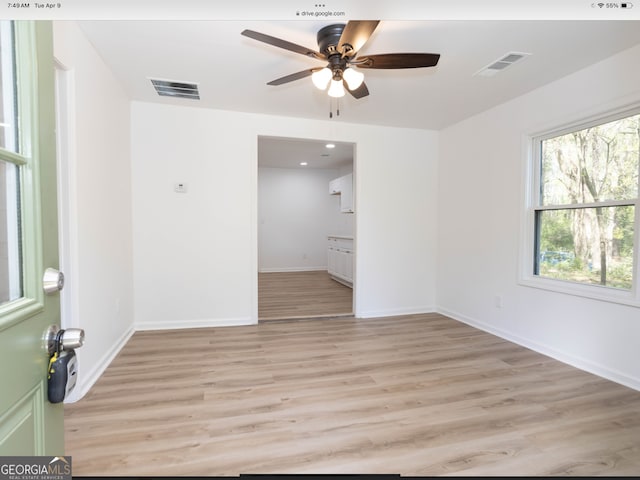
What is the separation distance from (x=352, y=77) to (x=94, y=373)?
278 cm

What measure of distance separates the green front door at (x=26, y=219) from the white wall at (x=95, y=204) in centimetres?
155

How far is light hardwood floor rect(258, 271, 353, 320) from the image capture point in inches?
166

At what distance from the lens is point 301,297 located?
514 cm

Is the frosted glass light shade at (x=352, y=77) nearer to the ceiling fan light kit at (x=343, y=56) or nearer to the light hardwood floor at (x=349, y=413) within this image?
the ceiling fan light kit at (x=343, y=56)

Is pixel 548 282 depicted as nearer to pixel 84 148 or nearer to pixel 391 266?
pixel 391 266

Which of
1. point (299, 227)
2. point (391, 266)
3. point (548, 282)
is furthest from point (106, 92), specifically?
point (299, 227)

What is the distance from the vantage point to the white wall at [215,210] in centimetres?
342

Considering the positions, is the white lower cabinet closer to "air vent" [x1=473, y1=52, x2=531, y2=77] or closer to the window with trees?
the window with trees

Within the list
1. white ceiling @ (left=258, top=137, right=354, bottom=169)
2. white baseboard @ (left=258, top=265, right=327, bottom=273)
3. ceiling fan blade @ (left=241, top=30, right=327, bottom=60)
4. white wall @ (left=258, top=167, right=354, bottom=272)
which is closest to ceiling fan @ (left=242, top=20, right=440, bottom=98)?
ceiling fan blade @ (left=241, top=30, right=327, bottom=60)

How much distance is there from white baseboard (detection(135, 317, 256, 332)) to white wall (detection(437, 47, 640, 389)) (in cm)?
262

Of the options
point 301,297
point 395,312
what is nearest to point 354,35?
point 395,312

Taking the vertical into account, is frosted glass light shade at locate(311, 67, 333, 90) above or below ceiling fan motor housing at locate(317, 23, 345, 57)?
below

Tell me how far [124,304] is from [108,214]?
952mm

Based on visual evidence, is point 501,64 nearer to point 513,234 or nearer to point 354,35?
point 354,35
